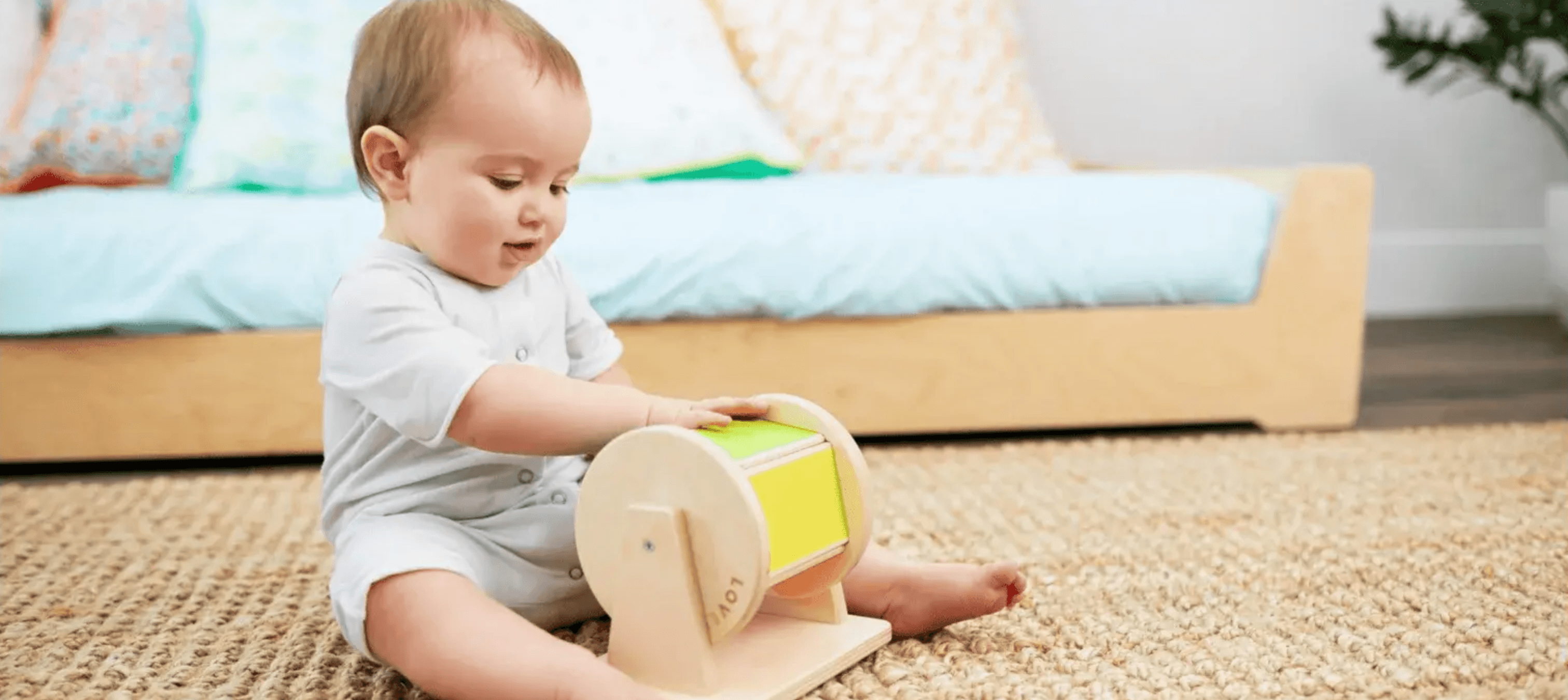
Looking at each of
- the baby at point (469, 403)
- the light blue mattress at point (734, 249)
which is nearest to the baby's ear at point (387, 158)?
the baby at point (469, 403)

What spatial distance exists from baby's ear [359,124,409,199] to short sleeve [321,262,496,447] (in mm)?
48

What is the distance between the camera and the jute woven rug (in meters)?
0.75

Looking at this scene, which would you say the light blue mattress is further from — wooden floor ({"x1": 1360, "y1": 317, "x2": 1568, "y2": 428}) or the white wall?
the white wall

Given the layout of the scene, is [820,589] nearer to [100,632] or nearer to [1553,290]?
[100,632]

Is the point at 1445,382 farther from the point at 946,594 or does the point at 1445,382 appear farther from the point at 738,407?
the point at 738,407

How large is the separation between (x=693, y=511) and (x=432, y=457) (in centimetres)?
22

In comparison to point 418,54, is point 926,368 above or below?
below

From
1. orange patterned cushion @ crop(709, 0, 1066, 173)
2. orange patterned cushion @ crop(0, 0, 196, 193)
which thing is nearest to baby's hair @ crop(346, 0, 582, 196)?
orange patterned cushion @ crop(0, 0, 196, 193)

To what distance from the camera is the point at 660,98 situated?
167 cm

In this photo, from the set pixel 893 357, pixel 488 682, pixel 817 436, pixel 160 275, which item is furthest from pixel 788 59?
pixel 488 682

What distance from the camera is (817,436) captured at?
2.40 feet

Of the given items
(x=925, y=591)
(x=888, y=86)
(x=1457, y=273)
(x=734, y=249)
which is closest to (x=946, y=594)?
(x=925, y=591)

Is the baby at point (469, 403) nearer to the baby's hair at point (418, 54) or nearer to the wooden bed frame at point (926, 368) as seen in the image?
the baby's hair at point (418, 54)

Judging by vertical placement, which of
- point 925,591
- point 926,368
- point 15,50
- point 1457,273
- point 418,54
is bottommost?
point 1457,273
